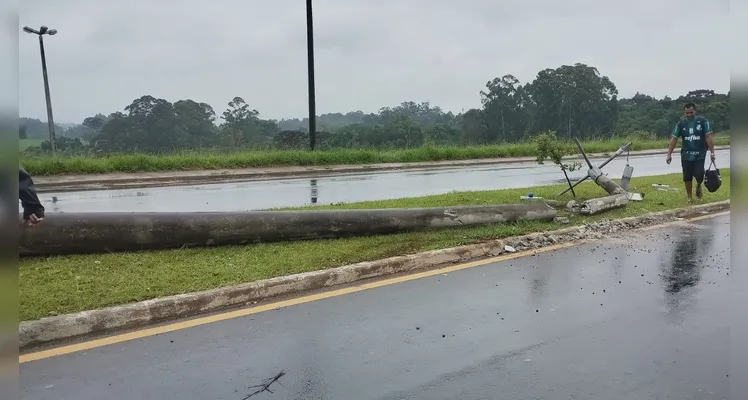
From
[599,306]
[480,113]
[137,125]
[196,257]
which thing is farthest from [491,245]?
[480,113]

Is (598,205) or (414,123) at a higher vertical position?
(414,123)

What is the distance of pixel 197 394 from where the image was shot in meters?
3.21

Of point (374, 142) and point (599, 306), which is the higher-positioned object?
point (374, 142)

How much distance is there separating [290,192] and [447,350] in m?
9.45

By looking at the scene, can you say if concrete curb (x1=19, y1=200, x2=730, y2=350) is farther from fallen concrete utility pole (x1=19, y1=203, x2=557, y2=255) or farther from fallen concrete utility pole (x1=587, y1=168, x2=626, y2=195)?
fallen concrete utility pole (x1=587, y1=168, x2=626, y2=195)

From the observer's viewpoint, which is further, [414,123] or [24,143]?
[414,123]

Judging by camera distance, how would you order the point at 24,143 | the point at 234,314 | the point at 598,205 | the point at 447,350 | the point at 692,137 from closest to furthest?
the point at 24,143 → the point at 447,350 → the point at 234,314 → the point at 598,205 → the point at 692,137

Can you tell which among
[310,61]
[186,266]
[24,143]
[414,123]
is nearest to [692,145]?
[186,266]

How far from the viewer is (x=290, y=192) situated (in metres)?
12.9

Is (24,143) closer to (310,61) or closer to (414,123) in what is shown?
(310,61)

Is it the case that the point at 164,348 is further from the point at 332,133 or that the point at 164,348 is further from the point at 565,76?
the point at 565,76

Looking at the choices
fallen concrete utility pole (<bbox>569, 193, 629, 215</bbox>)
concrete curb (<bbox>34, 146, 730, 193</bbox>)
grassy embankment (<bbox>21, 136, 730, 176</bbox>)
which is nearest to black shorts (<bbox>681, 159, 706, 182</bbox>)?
fallen concrete utility pole (<bbox>569, 193, 629, 215</bbox>)

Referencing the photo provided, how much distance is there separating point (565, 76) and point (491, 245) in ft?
106

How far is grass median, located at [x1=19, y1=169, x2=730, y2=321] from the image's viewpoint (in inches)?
174
